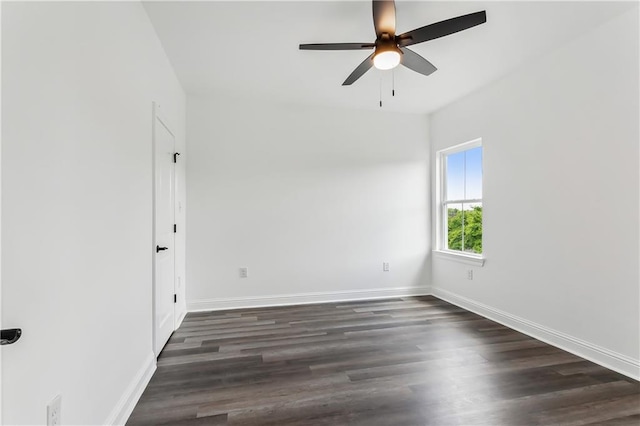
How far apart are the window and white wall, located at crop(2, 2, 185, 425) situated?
3.58 meters

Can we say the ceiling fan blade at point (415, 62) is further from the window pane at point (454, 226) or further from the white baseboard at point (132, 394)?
the white baseboard at point (132, 394)

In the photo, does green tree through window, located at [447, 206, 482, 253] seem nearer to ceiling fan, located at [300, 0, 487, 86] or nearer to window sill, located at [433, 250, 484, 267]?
window sill, located at [433, 250, 484, 267]

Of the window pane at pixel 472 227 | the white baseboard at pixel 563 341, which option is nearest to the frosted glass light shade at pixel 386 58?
the window pane at pixel 472 227

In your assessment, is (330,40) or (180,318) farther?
(180,318)

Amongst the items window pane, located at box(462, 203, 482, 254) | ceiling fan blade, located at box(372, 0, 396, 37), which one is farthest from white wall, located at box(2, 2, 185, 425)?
window pane, located at box(462, 203, 482, 254)

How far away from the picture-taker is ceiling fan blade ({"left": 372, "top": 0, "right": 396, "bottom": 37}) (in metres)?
1.85

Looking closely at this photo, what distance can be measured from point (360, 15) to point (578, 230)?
2.46 metres

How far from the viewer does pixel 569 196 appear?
8.63ft

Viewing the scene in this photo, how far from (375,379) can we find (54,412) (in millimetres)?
1777

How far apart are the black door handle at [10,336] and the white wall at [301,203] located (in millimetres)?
2917

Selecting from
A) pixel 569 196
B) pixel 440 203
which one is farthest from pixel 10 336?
pixel 440 203

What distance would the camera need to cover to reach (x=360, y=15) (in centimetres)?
224

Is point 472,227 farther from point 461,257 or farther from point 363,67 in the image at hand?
point 363,67

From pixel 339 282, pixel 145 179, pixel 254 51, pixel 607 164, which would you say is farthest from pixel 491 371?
pixel 254 51
